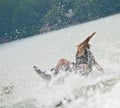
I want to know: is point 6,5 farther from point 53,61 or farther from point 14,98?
point 14,98

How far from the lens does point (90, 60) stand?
23.1m

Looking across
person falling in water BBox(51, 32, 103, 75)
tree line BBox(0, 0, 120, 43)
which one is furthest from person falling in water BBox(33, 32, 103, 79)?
tree line BBox(0, 0, 120, 43)

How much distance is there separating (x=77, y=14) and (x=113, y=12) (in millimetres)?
15041

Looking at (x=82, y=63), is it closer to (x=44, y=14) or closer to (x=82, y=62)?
(x=82, y=62)

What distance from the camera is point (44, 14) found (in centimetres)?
14138

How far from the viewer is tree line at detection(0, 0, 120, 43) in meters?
124

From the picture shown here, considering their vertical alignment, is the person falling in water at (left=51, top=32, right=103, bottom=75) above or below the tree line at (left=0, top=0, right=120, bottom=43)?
below

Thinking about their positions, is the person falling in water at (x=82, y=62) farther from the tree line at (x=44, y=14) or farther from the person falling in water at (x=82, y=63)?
the tree line at (x=44, y=14)

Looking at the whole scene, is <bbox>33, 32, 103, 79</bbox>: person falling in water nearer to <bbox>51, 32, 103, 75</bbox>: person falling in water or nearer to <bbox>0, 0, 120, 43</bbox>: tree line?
<bbox>51, 32, 103, 75</bbox>: person falling in water

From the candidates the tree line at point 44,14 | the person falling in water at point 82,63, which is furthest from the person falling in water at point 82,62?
the tree line at point 44,14

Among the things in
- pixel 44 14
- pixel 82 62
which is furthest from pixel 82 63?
pixel 44 14

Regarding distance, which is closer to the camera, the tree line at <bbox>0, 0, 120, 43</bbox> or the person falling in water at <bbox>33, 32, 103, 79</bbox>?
the person falling in water at <bbox>33, 32, 103, 79</bbox>

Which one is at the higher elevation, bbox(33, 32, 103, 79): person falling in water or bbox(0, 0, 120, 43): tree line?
bbox(0, 0, 120, 43): tree line

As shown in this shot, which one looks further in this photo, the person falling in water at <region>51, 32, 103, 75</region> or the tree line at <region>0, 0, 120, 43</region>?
the tree line at <region>0, 0, 120, 43</region>
